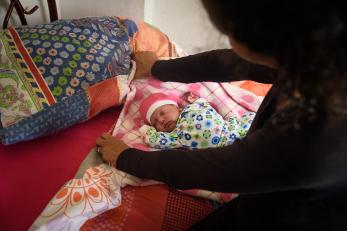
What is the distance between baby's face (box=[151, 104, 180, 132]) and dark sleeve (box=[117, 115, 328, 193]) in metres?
0.55

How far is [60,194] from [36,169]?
18 cm

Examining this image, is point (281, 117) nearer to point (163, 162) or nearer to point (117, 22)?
point (163, 162)

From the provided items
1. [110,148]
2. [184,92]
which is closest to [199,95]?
[184,92]

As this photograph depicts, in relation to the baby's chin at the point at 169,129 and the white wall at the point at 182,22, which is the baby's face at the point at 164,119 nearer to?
the baby's chin at the point at 169,129

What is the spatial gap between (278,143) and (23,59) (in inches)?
38.6

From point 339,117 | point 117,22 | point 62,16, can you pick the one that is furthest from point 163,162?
point 62,16

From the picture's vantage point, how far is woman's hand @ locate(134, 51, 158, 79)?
1.42m

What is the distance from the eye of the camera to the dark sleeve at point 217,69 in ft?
2.94

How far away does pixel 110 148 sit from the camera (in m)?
1.01

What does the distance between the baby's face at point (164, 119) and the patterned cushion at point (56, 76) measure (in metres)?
0.16

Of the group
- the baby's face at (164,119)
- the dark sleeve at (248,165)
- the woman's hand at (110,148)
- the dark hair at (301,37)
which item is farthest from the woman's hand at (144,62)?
the dark hair at (301,37)

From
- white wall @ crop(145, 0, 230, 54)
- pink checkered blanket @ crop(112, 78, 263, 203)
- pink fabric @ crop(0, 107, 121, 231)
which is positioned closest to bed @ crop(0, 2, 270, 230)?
pink fabric @ crop(0, 107, 121, 231)

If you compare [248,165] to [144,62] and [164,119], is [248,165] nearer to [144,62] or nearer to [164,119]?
[164,119]

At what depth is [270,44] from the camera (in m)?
0.46
